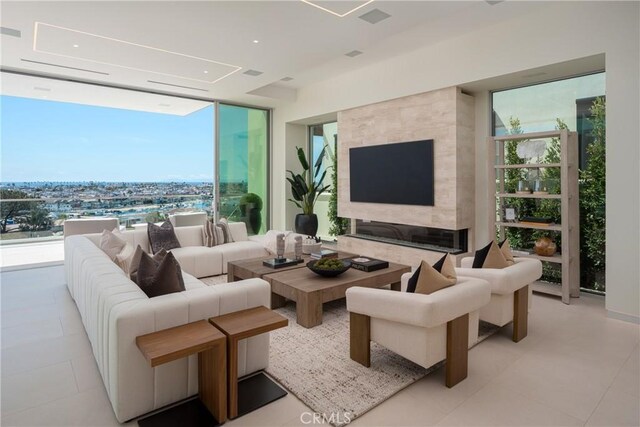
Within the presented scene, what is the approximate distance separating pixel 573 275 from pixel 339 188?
3910 millimetres

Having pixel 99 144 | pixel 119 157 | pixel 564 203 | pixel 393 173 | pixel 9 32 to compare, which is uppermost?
pixel 9 32

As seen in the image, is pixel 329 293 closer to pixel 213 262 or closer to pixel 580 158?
pixel 213 262

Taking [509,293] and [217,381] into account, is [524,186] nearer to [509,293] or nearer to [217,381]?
[509,293]

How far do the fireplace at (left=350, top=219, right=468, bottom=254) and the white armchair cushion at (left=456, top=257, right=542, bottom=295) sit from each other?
2.23m

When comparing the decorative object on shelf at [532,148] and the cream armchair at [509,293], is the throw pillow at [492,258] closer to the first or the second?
the cream armchair at [509,293]

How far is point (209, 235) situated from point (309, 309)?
270cm

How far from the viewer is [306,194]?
7949 mm

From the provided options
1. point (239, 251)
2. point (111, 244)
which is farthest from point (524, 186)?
point (111, 244)

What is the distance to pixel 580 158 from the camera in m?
4.50

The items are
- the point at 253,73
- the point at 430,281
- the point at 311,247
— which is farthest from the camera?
the point at 253,73

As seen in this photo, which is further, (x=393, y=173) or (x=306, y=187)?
(x=306, y=187)

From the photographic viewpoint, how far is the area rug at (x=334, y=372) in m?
2.22

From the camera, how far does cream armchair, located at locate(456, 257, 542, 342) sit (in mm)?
2926

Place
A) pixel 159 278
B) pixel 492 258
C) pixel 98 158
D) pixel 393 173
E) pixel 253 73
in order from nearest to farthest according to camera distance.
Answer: pixel 159 278 < pixel 492 258 < pixel 253 73 < pixel 393 173 < pixel 98 158
